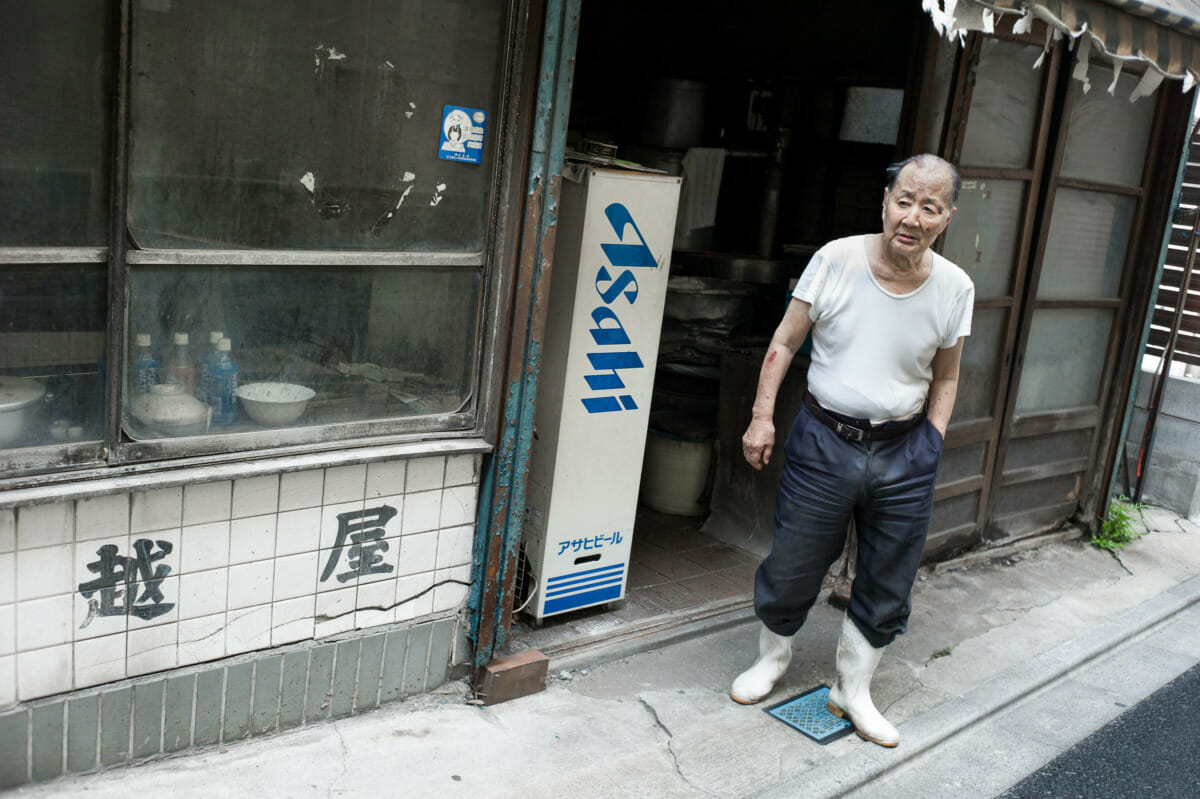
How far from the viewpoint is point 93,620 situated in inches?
134

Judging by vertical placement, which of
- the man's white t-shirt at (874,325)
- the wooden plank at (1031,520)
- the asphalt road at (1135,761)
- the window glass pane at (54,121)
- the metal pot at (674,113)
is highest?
the metal pot at (674,113)

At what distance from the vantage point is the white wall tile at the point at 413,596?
4.20m

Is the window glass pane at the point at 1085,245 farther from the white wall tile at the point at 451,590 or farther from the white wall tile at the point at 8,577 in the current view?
the white wall tile at the point at 8,577

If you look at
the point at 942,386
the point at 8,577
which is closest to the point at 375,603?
the point at 8,577

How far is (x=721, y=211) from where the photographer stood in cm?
791

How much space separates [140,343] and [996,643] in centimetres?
458

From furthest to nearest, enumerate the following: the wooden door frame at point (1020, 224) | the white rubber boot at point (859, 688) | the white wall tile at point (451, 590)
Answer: the wooden door frame at point (1020, 224), the white rubber boot at point (859, 688), the white wall tile at point (451, 590)

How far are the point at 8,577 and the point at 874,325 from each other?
3188 millimetres

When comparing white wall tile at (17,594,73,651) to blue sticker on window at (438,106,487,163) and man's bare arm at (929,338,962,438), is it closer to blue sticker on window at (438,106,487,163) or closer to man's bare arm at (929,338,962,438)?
blue sticker on window at (438,106,487,163)

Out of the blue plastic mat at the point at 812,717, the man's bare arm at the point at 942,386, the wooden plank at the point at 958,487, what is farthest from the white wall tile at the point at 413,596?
the wooden plank at the point at 958,487

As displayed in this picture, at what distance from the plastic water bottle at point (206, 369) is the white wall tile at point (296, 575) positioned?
0.65 metres

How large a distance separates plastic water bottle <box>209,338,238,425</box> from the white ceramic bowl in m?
0.03

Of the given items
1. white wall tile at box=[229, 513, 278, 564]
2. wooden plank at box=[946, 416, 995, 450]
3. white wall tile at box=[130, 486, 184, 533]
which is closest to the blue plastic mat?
wooden plank at box=[946, 416, 995, 450]

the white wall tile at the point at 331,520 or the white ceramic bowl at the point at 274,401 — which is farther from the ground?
the white ceramic bowl at the point at 274,401
